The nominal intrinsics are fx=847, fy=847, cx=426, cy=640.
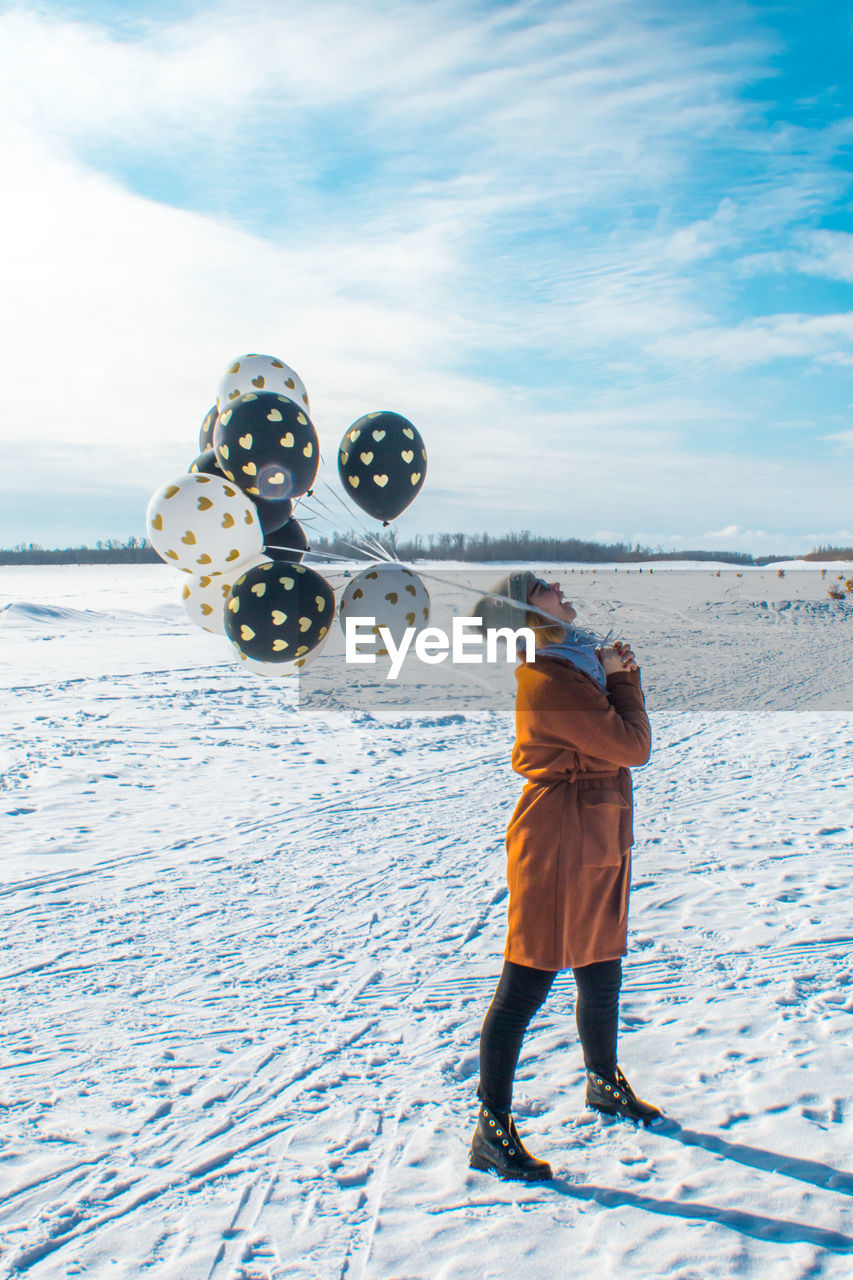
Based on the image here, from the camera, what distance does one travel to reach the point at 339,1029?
3352 mm

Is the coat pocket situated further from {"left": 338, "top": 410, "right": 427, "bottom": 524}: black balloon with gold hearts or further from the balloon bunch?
{"left": 338, "top": 410, "right": 427, "bottom": 524}: black balloon with gold hearts

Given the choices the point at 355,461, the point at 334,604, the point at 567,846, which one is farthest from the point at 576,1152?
the point at 355,461

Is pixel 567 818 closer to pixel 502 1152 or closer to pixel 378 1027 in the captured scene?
pixel 502 1152

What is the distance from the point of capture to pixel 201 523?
2615mm

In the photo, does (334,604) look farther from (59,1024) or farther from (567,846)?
(59,1024)

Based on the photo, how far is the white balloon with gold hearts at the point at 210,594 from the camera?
111 inches

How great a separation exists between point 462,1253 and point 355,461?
7.81 feet

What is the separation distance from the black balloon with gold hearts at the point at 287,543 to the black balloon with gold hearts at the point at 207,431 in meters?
0.47

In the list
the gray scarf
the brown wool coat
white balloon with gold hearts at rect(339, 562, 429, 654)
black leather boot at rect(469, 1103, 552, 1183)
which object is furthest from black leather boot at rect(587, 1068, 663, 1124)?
white balloon with gold hearts at rect(339, 562, 429, 654)

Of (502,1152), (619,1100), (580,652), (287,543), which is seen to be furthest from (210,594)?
(619,1100)

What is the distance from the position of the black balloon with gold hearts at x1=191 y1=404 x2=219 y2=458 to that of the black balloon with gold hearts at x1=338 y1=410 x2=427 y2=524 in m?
0.52

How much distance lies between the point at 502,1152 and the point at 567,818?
100 cm

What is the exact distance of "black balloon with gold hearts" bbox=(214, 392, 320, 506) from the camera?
2662 mm


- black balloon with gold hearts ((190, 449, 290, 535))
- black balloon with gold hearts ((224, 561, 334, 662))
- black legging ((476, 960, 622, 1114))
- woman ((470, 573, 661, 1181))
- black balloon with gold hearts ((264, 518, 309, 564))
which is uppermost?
black balloon with gold hearts ((190, 449, 290, 535))
